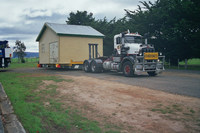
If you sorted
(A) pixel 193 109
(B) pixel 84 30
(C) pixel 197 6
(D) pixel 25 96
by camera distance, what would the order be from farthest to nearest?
(B) pixel 84 30 → (C) pixel 197 6 → (D) pixel 25 96 → (A) pixel 193 109

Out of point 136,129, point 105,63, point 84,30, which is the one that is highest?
point 84,30

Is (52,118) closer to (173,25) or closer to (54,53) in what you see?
(54,53)

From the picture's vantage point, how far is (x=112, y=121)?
4.36 metres

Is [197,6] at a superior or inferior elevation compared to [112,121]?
superior

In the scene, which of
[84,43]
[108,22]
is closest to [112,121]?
[84,43]

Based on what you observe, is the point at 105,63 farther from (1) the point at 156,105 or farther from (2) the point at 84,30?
(1) the point at 156,105

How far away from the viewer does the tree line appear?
18344mm

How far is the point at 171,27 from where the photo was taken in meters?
22.0

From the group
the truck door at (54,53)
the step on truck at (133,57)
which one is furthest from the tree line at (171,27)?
the truck door at (54,53)

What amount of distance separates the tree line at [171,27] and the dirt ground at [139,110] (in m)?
9.01

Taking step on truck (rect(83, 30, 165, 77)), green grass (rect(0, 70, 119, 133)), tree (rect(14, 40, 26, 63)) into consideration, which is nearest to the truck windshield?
step on truck (rect(83, 30, 165, 77))

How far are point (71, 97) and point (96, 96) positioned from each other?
0.87 m

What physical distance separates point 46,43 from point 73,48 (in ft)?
14.7

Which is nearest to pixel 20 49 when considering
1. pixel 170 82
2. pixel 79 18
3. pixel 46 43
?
pixel 79 18
